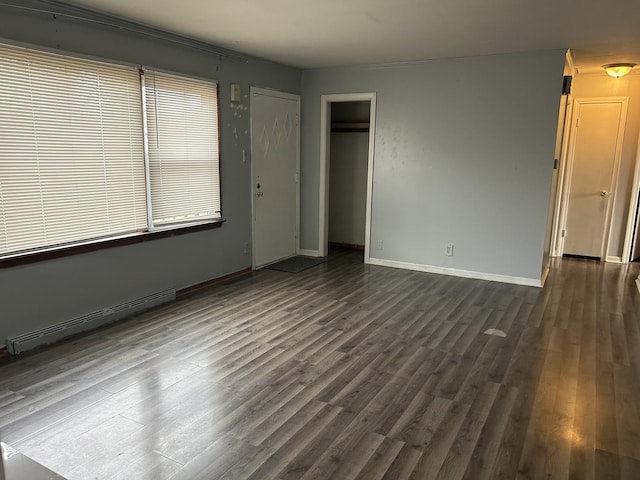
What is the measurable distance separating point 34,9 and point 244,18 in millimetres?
1464

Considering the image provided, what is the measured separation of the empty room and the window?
19 mm

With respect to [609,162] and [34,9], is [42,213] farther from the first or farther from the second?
[609,162]

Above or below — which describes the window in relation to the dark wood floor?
above

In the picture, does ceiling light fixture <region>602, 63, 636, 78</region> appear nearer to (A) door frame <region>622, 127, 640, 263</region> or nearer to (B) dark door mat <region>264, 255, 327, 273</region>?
(A) door frame <region>622, 127, 640, 263</region>

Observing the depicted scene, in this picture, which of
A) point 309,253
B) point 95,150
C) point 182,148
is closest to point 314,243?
point 309,253

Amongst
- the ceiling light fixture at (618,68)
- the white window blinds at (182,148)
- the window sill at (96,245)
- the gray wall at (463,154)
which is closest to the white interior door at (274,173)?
the gray wall at (463,154)

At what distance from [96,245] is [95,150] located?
2.49 ft

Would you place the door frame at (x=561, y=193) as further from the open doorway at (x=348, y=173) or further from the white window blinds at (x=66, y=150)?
the white window blinds at (x=66, y=150)

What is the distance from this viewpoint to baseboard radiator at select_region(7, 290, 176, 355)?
10.4 feet

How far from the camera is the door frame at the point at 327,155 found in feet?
18.6

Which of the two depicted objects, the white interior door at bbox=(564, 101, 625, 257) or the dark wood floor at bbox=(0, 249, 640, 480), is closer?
the dark wood floor at bbox=(0, 249, 640, 480)

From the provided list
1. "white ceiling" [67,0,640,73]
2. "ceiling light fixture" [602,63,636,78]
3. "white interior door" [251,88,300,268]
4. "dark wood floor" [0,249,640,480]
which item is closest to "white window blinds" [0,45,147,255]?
"white ceiling" [67,0,640,73]

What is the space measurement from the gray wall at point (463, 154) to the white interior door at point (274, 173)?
0.46 m

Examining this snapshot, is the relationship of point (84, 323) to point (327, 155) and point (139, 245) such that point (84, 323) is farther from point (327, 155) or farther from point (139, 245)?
point (327, 155)
